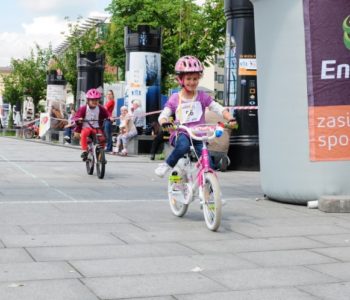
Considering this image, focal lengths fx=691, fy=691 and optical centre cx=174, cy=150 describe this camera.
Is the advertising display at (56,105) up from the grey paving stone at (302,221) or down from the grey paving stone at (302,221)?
up

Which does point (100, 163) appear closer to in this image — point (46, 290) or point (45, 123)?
point (46, 290)

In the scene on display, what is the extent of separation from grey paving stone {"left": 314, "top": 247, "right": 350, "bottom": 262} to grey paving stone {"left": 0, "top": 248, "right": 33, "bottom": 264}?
7.90 feet

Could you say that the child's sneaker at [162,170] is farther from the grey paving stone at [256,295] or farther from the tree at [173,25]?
the tree at [173,25]

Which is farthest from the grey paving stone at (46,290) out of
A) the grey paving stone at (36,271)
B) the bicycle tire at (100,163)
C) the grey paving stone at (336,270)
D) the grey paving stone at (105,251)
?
the bicycle tire at (100,163)

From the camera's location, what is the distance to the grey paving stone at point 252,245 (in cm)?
585

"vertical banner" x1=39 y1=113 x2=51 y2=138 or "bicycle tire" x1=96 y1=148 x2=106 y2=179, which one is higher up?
"vertical banner" x1=39 y1=113 x2=51 y2=138

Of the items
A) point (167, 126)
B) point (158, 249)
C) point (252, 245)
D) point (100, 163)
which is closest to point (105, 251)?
point (158, 249)

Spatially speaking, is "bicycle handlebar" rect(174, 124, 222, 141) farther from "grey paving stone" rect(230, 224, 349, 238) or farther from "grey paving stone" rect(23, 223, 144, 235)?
"grey paving stone" rect(23, 223, 144, 235)

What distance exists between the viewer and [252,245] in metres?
6.07

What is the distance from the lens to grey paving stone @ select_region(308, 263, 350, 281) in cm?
491

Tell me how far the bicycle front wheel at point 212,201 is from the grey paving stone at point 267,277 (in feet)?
5.09

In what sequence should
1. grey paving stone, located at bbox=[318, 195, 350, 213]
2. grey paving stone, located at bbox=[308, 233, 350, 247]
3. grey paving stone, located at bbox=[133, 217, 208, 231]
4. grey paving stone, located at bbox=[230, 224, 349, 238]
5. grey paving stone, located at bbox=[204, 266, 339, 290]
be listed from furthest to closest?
grey paving stone, located at bbox=[318, 195, 350, 213] < grey paving stone, located at bbox=[133, 217, 208, 231] < grey paving stone, located at bbox=[230, 224, 349, 238] < grey paving stone, located at bbox=[308, 233, 350, 247] < grey paving stone, located at bbox=[204, 266, 339, 290]

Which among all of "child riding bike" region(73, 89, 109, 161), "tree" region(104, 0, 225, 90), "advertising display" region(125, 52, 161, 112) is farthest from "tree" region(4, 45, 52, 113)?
"child riding bike" region(73, 89, 109, 161)

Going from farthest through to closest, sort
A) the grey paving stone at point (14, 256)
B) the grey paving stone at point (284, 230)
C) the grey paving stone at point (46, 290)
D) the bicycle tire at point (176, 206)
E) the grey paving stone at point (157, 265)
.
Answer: the bicycle tire at point (176, 206)
the grey paving stone at point (284, 230)
the grey paving stone at point (14, 256)
the grey paving stone at point (157, 265)
the grey paving stone at point (46, 290)
